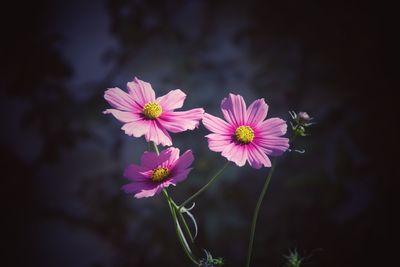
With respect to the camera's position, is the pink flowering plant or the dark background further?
the dark background

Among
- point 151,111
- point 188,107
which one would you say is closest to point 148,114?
point 151,111

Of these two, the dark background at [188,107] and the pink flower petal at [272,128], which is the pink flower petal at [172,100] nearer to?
the pink flower petal at [272,128]

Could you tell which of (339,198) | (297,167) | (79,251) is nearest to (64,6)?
(79,251)

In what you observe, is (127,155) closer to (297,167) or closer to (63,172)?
(63,172)

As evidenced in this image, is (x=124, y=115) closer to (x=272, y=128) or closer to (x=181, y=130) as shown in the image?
(x=181, y=130)

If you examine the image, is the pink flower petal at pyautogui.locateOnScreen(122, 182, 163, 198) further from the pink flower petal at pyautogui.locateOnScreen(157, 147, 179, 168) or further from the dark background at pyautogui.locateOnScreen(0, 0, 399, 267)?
the dark background at pyautogui.locateOnScreen(0, 0, 399, 267)

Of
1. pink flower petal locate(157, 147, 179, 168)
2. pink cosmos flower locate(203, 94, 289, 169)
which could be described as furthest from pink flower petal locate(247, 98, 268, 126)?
pink flower petal locate(157, 147, 179, 168)
